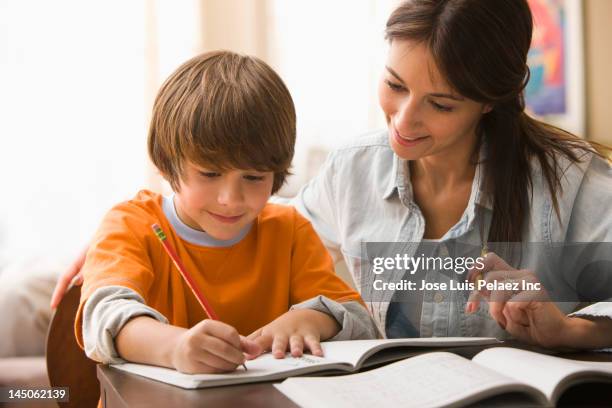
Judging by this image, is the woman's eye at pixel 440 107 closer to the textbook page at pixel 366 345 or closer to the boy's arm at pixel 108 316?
the textbook page at pixel 366 345

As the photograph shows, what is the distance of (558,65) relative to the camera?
325 centimetres

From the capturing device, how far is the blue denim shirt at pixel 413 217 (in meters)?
1.38

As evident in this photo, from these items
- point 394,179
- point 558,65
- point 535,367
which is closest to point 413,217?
point 394,179

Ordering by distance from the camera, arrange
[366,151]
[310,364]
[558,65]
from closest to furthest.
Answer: [310,364] → [366,151] → [558,65]

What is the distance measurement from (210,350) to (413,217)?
70cm

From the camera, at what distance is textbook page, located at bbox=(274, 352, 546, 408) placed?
0.77 meters

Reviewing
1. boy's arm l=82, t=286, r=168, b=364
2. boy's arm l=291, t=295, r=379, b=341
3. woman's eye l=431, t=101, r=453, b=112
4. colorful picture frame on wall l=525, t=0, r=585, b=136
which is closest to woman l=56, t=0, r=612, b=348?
woman's eye l=431, t=101, r=453, b=112

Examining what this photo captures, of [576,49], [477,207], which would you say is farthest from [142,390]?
[576,49]

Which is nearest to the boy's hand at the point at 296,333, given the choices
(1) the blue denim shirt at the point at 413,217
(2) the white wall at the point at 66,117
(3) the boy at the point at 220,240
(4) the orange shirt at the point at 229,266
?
(3) the boy at the point at 220,240

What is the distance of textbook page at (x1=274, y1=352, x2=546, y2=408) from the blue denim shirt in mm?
416

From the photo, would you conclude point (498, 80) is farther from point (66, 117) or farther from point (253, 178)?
point (66, 117)

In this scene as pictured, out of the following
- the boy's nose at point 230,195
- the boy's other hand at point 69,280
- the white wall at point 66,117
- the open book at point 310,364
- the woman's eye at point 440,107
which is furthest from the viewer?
the white wall at point 66,117

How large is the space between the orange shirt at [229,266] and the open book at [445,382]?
0.37m

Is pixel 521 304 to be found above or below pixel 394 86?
below
